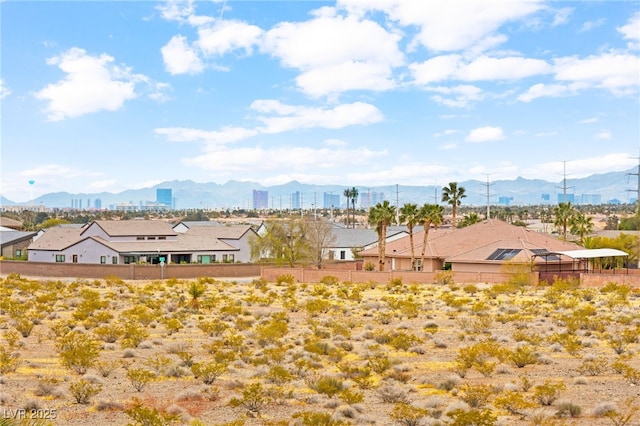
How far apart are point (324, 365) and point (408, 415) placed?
25.5ft

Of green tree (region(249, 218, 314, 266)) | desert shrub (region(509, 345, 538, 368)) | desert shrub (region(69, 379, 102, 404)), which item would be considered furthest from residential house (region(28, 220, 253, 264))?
desert shrub (region(69, 379, 102, 404))

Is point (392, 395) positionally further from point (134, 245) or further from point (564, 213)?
point (564, 213)

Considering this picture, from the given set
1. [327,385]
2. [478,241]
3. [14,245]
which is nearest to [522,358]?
[327,385]

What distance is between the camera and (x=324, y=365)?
938 inches

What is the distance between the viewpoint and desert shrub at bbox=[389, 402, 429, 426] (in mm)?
16289

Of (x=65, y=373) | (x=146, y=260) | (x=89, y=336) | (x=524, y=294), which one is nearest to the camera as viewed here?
(x=65, y=373)

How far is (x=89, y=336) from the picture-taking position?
29500mm

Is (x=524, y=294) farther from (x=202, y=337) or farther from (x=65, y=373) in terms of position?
(x=65, y=373)

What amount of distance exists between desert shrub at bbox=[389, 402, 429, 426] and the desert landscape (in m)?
0.04

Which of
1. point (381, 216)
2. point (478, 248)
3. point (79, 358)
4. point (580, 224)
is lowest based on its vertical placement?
point (79, 358)

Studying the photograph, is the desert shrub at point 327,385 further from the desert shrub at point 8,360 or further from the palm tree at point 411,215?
the palm tree at point 411,215

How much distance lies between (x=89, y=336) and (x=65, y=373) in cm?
719

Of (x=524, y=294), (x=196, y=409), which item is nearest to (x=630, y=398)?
(x=196, y=409)

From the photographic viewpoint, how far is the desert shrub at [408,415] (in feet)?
53.4
